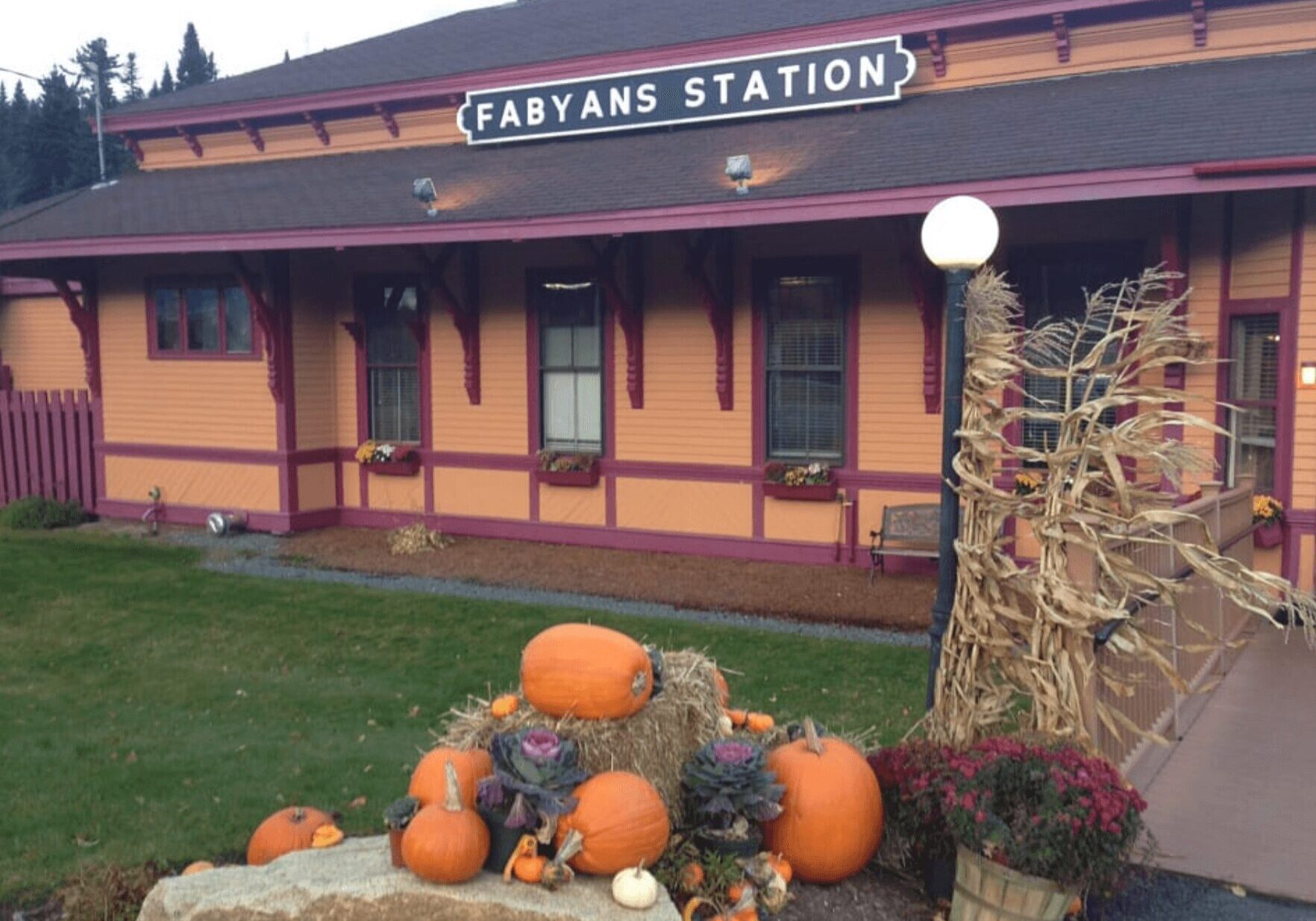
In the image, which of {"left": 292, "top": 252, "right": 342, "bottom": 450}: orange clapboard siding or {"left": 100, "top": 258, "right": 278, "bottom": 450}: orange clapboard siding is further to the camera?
{"left": 100, "top": 258, "right": 278, "bottom": 450}: orange clapboard siding

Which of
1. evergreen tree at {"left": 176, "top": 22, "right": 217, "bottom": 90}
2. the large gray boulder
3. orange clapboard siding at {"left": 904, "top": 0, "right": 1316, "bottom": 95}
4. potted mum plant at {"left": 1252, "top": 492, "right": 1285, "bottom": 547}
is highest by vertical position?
evergreen tree at {"left": 176, "top": 22, "right": 217, "bottom": 90}

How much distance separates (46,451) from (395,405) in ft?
17.0

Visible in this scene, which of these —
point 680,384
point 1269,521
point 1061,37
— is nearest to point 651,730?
point 1269,521

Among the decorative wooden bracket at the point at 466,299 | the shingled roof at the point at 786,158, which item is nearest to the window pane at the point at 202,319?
the shingled roof at the point at 786,158

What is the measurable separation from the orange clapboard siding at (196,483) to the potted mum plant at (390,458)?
111cm

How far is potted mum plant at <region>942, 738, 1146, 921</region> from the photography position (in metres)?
4.01

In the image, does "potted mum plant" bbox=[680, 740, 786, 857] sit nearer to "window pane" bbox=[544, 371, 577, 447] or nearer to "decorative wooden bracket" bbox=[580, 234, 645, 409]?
"decorative wooden bracket" bbox=[580, 234, 645, 409]

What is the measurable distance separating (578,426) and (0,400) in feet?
27.4

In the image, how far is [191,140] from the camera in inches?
674

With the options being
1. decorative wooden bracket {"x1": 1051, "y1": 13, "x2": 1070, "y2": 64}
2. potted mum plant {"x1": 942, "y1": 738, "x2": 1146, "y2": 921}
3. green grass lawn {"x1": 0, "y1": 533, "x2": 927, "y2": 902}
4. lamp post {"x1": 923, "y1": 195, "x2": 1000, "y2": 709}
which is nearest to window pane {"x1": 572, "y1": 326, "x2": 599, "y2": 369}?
green grass lawn {"x1": 0, "y1": 533, "x2": 927, "y2": 902}

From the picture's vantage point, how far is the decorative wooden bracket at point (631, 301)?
12.4 m

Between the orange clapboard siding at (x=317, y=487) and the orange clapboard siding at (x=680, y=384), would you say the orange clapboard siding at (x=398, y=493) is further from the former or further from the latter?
the orange clapboard siding at (x=680, y=384)

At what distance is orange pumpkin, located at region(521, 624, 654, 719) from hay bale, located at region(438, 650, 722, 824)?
0.06 m

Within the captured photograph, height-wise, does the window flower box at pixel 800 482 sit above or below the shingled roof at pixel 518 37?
below
